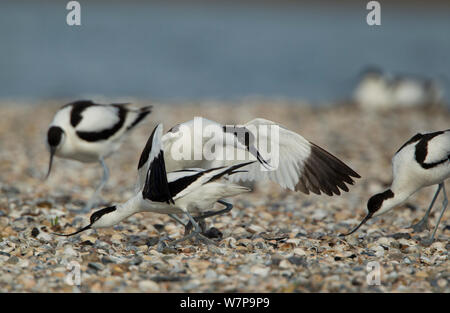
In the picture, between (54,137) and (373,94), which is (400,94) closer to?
(373,94)

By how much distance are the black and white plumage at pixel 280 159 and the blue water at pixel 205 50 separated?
8405 millimetres

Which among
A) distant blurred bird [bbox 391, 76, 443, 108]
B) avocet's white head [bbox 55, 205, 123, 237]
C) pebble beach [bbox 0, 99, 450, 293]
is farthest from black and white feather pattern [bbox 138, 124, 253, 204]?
distant blurred bird [bbox 391, 76, 443, 108]

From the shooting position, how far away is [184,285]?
3.91 metres

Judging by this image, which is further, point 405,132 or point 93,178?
point 405,132

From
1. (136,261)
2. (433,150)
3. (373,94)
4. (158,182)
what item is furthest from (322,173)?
(373,94)

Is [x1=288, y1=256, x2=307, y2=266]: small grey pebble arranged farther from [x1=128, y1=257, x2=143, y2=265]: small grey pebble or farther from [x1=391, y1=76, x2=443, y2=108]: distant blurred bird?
[x1=391, y1=76, x2=443, y2=108]: distant blurred bird

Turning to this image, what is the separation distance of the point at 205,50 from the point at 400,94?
9.56 m

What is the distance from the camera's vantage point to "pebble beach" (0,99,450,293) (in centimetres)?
395

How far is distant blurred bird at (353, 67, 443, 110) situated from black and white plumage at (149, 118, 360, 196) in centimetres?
685

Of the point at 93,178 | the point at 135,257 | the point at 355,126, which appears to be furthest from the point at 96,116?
the point at 355,126

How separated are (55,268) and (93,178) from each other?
3636mm

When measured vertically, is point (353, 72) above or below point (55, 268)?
above

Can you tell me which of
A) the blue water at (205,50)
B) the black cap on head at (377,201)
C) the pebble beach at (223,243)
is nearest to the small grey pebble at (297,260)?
the pebble beach at (223,243)
